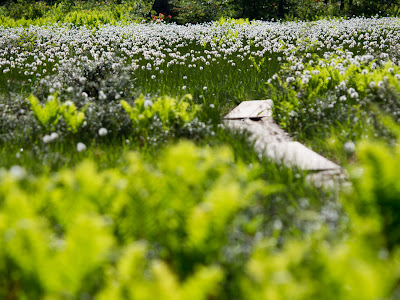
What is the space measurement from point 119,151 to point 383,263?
2816mm

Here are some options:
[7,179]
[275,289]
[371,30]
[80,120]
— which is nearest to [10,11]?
[371,30]

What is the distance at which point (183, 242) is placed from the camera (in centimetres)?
210

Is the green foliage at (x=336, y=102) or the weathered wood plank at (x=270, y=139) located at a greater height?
the green foliage at (x=336, y=102)

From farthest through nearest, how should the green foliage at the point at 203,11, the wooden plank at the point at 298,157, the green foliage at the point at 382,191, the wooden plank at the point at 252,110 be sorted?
the green foliage at the point at 203,11, the wooden plank at the point at 252,110, the wooden plank at the point at 298,157, the green foliage at the point at 382,191

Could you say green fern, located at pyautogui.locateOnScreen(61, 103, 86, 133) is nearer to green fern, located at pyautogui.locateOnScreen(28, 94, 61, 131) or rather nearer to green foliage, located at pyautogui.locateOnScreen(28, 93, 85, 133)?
green foliage, located at pyautogui.locateOnScreen(28, 93, 85, 133)

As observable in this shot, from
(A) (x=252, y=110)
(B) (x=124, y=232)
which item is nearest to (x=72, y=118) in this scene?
(B) (x=124, y=232)

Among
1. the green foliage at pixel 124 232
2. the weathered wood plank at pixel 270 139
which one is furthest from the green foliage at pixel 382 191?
the weathered wood plank at pixel 270 139

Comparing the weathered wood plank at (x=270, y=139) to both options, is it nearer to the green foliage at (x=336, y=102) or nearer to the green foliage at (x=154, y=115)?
the green foliage at (x=336, y=102)

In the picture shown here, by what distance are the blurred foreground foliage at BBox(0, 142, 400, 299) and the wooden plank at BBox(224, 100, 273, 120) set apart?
2.83 meters

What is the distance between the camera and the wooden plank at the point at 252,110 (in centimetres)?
539

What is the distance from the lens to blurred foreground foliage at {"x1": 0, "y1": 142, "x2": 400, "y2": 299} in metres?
1.45

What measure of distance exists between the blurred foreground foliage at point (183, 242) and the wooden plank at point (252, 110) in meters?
2.83

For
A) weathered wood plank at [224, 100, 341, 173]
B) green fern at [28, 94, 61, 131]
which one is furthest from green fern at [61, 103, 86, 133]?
weathered wood plank at [224, 100, 341, 173]

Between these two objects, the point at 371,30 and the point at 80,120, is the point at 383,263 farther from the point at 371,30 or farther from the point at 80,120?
the point at 371,30
